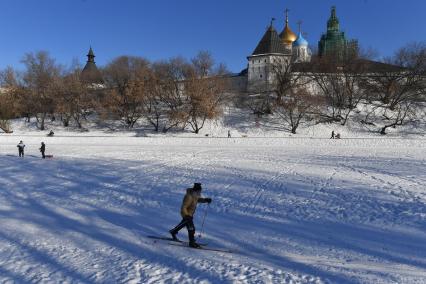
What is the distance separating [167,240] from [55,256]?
97.4 inches

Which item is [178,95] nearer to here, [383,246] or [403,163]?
[403,163]

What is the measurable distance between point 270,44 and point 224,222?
59026 mm

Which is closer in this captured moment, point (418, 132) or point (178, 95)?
point (418, 132)

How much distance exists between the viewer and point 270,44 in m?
65.1

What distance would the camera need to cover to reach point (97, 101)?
53.7m

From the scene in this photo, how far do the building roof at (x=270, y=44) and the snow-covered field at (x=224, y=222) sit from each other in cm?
4627

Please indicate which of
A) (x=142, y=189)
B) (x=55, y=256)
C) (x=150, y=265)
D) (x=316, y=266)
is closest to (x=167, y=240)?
(x=150, y=265)

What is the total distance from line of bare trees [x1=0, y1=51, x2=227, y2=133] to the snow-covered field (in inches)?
1120

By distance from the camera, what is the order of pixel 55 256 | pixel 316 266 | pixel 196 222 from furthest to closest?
pixel 196 222 → pixel 55 256 → pixel 316 266

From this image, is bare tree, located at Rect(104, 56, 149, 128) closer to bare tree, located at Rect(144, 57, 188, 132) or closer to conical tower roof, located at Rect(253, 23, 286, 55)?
bare tree, located at Rect(144, 57, 188, 132)

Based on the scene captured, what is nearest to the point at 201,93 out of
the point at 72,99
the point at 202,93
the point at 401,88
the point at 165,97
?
the point at 202,93

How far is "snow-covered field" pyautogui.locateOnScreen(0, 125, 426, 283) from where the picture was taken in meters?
6.99

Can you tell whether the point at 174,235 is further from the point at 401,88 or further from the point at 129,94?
the point at 401,88

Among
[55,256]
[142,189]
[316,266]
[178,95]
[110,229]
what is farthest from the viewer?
[178,95]
